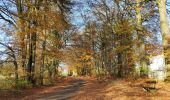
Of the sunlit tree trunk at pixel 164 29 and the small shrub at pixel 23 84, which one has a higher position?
the sunlit tree trunk at pixel 164 29

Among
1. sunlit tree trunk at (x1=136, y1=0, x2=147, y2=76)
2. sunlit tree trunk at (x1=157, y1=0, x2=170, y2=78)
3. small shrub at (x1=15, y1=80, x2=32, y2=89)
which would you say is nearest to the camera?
sunlit tree trunk at (x1=157, y1=0, x2=170, y2=78)

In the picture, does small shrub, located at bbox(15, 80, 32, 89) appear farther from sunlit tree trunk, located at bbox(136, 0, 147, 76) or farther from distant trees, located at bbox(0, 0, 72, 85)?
sunlit tree trunk, located at bbox(136, 0, 147, 76)

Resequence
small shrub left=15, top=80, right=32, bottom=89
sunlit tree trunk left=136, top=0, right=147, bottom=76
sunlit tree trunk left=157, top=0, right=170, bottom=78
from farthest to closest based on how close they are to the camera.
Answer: sunlit tree trunk left=136, top=0, right=147, bottom=76
small shrub left=15, top=80, right=32, bottom=89
sunlit tree trunk left=157, top=0, right=170, bottom=78

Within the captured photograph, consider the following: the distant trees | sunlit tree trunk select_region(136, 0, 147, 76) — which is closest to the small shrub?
the distant trees

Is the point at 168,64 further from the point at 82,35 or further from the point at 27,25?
the point at 82,35

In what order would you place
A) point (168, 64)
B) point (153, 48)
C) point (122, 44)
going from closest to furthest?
point (168, 64)
point (153, 48)
point (122, 44)

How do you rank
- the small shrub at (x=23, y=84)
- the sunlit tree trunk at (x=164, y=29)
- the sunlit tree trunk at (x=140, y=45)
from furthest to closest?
the sunlit tree trunk at (x=140, y=45) < the small shrub at (x=23, y=84) < the sunlit tree trunk at (x=164, y=29)

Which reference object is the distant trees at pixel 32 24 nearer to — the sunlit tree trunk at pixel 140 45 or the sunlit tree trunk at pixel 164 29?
the sunlit tree trunk at pixel 140 45

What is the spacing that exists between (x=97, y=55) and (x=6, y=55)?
38362mm

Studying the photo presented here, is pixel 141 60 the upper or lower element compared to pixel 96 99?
upper

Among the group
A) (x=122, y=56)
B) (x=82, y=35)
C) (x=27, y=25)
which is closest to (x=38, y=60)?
(x=27, y=25)

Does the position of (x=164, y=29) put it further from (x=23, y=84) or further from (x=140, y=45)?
(x=23, y=84)

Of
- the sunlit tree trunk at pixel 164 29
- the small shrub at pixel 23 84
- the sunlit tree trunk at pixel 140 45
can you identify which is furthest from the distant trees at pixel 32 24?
the sunlit tree trunk at pixel 164 29

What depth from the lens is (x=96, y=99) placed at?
1775 centimetres
